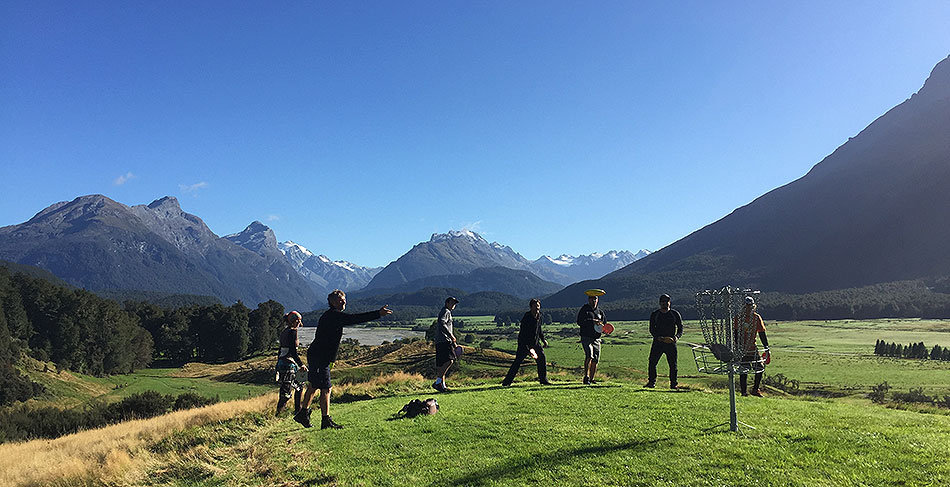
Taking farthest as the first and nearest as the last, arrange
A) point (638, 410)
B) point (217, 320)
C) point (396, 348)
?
1. point (217, 320)
2. point (396, 348)
3. point (638, 410)

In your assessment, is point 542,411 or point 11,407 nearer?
point 542,411

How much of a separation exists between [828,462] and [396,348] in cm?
8182

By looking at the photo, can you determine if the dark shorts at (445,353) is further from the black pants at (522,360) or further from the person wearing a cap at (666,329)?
the person wearing a cap at (666,329)

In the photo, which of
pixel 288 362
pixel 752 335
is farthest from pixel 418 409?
pixel 752 335

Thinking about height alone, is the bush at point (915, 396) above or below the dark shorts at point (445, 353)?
below

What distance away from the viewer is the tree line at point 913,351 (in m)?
90.5

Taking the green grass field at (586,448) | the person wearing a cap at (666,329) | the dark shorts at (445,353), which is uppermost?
the person wearing a cap at (666,329)

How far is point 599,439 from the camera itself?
9.05 metres

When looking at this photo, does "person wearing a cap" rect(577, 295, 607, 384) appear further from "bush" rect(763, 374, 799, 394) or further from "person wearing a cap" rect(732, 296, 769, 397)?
"bush" rect(763, 374, 799, 394)

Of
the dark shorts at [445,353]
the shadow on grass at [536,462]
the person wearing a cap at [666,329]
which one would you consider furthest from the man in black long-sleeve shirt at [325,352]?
the person wearing a cap at [666,329]

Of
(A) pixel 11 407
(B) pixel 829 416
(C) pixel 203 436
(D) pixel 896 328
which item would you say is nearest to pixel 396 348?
(A) pixel 11 407

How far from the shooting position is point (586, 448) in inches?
336

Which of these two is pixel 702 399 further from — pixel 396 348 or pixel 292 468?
pixel 396 348

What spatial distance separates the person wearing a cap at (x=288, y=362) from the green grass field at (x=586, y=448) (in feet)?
7.73
